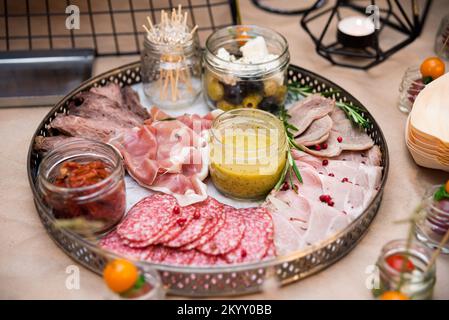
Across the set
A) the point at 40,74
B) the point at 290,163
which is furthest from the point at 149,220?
the point at 40,74

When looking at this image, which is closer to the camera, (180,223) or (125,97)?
(180,223)

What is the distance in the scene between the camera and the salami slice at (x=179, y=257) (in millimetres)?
1438

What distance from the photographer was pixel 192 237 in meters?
1.45

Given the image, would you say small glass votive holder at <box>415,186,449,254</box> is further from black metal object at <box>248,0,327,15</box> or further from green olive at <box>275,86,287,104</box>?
black metal object at <box>248,0,327,15</box>

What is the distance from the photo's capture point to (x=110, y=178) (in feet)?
4.92

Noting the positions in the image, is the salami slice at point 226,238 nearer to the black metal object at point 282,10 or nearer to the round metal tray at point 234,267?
the round metal tray at point 234,267

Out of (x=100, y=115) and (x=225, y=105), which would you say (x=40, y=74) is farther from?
(x=225, y=105)

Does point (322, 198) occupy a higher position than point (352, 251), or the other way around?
point (322, 198)

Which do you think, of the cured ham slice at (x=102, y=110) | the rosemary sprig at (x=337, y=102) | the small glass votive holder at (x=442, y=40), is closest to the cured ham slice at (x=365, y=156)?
the rosemary sprig at (x=337, y=102)

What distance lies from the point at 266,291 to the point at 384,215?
0.45 metres

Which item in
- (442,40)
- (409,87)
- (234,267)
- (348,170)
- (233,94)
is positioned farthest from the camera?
(442,40)

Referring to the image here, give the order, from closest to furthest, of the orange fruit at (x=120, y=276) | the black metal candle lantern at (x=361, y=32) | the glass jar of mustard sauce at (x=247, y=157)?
the orange fruit at (x=120, y=276), the glass jar of mustard sauce at (x=247, y=157), the black metal candle lantern at (x=361, y=32)

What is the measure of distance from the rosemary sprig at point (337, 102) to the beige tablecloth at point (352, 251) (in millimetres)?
157

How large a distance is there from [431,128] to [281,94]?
0.48 m
